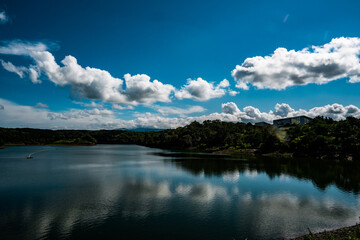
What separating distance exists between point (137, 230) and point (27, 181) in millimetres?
31545

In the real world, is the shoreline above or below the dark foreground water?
above

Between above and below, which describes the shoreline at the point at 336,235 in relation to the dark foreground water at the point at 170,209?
above

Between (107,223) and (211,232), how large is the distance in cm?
935

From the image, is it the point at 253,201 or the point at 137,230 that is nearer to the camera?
the point at 137,230

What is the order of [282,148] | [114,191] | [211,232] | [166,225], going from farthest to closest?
[282,148], [114,191], [166,225], [211,232]

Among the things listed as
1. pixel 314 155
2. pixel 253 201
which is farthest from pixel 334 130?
pixel 253 201

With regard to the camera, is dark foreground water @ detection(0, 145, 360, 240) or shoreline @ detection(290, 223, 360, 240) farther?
dark foreground water @ detection(0, 145, 360, 240)

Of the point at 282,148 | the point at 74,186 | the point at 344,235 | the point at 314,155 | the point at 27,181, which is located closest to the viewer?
the point at 344,235

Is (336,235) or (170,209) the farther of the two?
(170,209)

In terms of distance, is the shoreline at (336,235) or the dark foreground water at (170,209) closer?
the shoreline at (336,235)

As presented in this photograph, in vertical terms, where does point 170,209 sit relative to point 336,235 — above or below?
below

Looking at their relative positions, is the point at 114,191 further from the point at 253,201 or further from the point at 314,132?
the point at 314,132

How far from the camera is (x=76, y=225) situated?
63.4 ft

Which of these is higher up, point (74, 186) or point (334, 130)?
point (334, 130)
